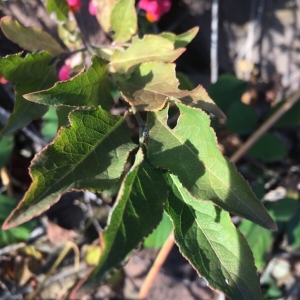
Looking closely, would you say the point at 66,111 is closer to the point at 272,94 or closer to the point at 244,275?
the point at 244,275

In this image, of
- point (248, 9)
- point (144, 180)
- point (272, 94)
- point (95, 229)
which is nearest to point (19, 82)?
point (144, 180)

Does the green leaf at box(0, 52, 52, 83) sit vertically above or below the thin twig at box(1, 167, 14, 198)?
above

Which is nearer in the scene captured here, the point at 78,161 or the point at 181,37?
the point at 78,161

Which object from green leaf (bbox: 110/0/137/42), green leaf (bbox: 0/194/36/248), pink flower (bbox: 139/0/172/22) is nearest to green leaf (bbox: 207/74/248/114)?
pink flower (bbox: 139/0/172/22)

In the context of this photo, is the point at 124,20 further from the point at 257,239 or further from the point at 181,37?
the point at 257,239

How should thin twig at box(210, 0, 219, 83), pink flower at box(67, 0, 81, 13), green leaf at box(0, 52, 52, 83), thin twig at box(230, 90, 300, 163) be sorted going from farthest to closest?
thin twig at box(210, 0, 219, 83) → thin twig at box(230, 90, 300, 163) → pink flower at box(67, 0, 81, 13) → green leaf at box(0, 52, 52, 83)

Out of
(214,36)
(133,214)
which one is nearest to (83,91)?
(133,214)

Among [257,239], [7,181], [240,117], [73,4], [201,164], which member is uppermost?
[73,4]

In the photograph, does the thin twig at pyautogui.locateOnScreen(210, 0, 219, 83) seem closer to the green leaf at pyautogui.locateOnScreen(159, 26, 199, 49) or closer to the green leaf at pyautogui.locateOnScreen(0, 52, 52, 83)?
the green leaf at pyautogui.locateOnScreen(159, 26, 199, 49)

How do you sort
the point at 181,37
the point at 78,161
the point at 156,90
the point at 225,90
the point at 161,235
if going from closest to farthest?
the point at 78,161 < the point at 156,90 < the point at 181,37 < the point at 161,235 < the point at 225,90
